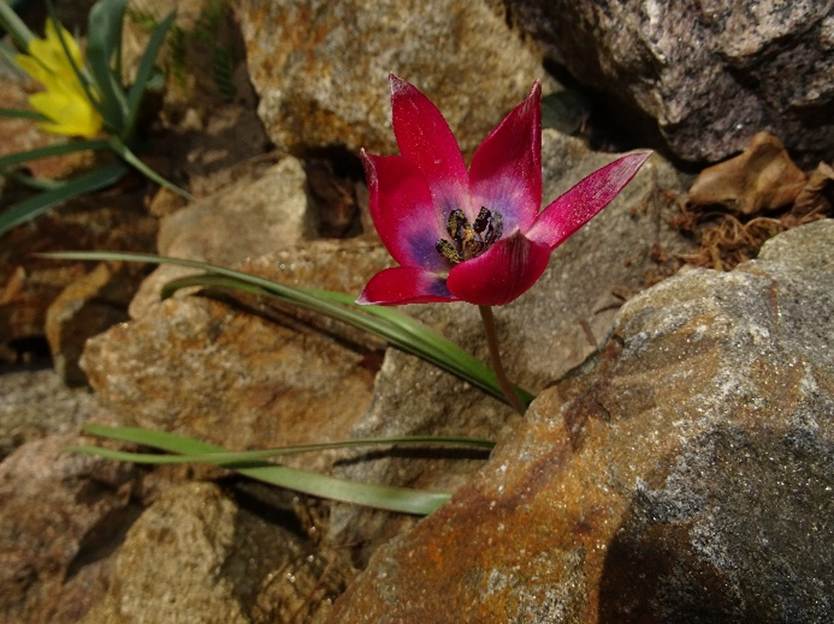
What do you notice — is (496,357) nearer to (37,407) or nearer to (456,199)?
(456,199)

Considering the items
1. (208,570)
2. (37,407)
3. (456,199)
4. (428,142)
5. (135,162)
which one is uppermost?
(135,162)

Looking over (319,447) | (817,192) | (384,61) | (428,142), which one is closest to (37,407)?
(319,447)

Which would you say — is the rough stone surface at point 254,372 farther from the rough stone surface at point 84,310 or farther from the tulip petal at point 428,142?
the tulip petal at point 428,142

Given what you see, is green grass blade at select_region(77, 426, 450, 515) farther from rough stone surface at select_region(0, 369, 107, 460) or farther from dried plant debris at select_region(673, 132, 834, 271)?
dried plant debris at select_region(673, 132, 834, 271)

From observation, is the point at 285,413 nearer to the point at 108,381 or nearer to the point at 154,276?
the point at 108,381

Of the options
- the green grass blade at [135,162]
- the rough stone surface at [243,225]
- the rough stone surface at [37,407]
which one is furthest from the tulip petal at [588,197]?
the rough stone surface at [37,407]

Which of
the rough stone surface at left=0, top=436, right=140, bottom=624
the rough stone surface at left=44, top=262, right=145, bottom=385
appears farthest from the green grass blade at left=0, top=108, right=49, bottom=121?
the rough stone surface at left=0, top=436, right=140, bottom=624

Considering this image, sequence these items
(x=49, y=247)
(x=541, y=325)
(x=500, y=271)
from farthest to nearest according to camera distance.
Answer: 1. (x=49, y=247)
2. (x=541, y=325)
3. (x=500, y=271)

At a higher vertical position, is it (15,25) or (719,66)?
(15,25)
